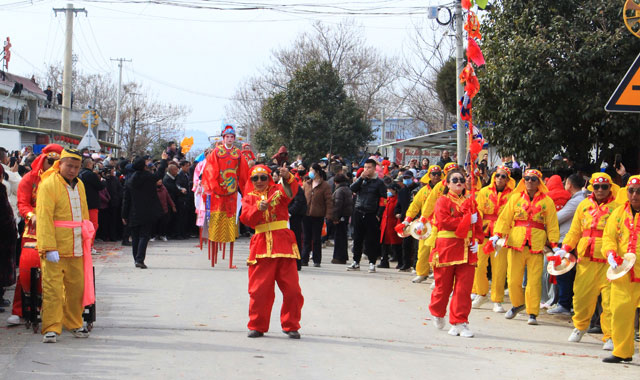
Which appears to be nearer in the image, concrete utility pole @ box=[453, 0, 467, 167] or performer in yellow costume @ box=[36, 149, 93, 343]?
performer in yellow costume @ box=[36, 149, 93, 343]

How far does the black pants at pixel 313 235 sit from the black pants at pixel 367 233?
680 millimetres

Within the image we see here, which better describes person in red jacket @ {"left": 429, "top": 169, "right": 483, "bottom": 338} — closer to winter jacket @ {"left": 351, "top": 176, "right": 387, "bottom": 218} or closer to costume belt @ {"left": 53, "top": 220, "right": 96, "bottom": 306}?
costume belt @ {"left": 53, "top": 220, "right": 96, "bottom": 306}

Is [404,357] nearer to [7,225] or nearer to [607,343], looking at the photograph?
[607,343]

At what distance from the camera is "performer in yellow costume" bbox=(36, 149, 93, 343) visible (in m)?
7.91

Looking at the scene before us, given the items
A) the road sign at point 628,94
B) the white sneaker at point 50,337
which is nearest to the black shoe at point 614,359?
the road sign at point 628,94

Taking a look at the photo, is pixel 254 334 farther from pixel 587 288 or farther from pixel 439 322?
pixel 587 288

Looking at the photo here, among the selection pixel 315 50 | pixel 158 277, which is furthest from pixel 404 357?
pixel 315 50

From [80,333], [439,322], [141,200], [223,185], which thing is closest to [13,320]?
[80,333]

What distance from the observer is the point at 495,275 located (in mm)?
11094

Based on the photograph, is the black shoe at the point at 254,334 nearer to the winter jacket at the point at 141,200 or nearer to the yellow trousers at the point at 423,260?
the yellow trousers at the point at 423,260

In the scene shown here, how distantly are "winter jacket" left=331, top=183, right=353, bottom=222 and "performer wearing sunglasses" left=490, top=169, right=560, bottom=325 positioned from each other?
18.4 ft

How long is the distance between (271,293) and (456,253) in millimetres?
2214

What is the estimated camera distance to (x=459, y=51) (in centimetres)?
1894

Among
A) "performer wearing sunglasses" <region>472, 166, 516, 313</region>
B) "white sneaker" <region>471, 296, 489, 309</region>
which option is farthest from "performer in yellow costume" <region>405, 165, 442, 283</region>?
"white sneaker" <region>471, 296, 489, 309</region>
